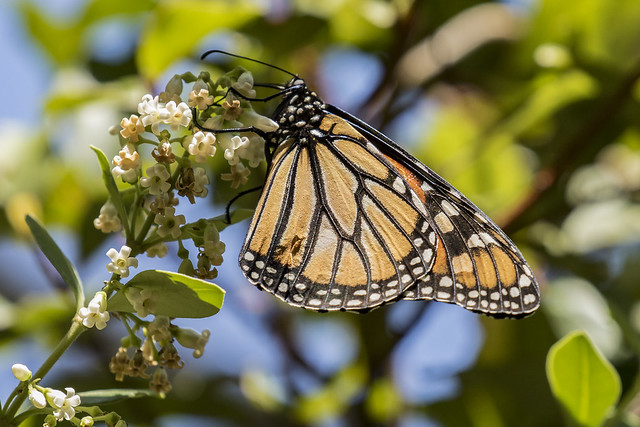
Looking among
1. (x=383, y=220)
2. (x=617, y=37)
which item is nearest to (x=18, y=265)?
(x=383, y=220)

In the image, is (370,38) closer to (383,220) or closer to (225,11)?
(225,11)

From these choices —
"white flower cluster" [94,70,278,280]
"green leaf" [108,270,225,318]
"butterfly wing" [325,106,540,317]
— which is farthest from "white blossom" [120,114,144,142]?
"butterfly wing" [325,106,540,317]

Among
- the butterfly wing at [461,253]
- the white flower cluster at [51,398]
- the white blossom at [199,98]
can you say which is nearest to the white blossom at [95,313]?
the white flower cluster at [51,398]

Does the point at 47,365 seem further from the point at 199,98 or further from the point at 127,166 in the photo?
the point at 199,98

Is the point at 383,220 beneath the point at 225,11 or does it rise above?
beneath

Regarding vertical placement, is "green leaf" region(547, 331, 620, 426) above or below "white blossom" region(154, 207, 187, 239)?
above

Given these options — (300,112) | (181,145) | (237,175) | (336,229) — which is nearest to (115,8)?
(300,112)

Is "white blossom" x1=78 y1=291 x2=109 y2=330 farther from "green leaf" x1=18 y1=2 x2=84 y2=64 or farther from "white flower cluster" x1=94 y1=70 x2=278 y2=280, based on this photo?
"green leaf" x1=18 y1=2 x2=84 y2=64
